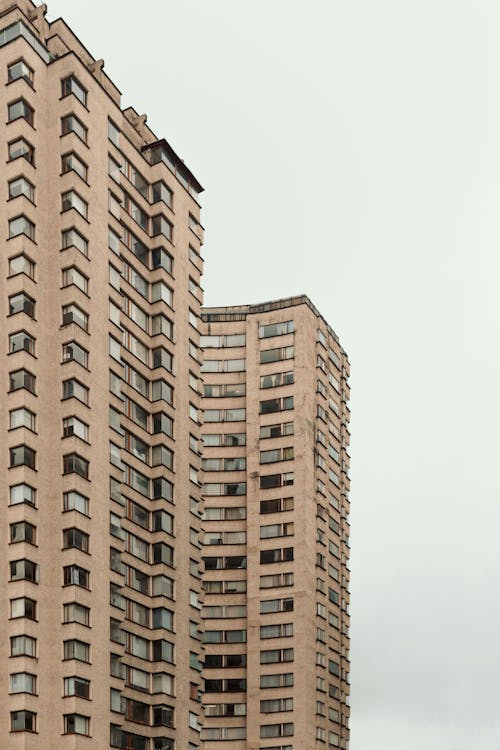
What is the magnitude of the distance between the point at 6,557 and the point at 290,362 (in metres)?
59.6

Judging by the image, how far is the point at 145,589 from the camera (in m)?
84.7

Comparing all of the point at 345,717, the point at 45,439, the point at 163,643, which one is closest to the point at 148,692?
the point at 163,643

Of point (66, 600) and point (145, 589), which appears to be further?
point (145, 589)

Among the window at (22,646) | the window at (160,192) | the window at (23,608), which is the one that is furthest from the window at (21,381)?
the window at (160,192)

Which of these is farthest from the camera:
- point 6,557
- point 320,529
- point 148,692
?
point 320,529

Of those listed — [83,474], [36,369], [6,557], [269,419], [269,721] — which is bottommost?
[269,721]

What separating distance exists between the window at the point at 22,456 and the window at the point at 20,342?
6.30 metres

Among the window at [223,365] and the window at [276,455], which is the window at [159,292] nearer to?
the window at [276,455]

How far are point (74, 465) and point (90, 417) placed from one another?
4104 millimetres

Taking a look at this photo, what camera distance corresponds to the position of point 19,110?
3209 inches

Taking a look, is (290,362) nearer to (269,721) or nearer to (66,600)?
(269,721)

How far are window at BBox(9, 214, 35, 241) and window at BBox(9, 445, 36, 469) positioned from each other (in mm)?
14152

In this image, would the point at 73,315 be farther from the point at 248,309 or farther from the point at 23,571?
the point at 248,309

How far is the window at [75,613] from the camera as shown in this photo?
7394 centimetres
